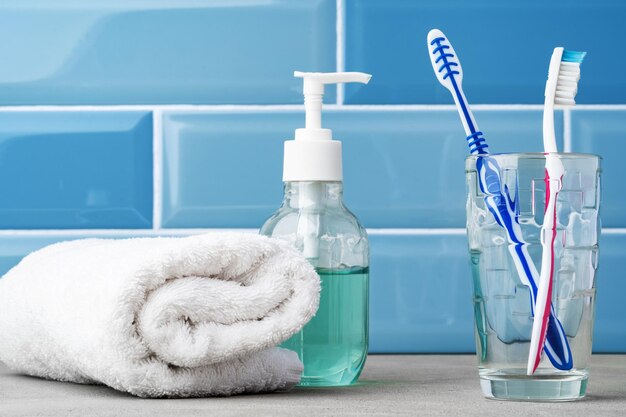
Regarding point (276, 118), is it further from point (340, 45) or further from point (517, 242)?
point (517, 242)

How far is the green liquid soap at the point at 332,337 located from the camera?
68cm

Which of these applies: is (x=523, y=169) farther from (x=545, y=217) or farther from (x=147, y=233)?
(x=147, y=233)

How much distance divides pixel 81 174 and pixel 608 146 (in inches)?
20.9

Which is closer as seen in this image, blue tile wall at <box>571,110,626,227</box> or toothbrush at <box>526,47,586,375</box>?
toothbrush at <box>526,47,586,375</box>

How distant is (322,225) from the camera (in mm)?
688

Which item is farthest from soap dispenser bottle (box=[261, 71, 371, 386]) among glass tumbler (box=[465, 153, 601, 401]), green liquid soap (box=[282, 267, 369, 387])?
glass tumbler (box=[465, 153, 601, 401])

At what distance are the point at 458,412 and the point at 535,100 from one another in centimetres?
49

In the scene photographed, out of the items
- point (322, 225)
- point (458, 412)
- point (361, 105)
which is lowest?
point (458, 412)

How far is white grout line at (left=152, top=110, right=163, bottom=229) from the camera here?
980 millimetres

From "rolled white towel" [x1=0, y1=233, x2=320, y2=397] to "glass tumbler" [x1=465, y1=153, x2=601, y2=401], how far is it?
0.11m

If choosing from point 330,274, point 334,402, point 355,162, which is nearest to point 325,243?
point 330,274

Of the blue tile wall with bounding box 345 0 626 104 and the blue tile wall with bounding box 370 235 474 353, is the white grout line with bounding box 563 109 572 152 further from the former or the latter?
the blue tile wall with bounding box 370 235 474 353

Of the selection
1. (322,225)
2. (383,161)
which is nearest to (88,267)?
(322,225)

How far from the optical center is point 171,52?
3.23 ft
